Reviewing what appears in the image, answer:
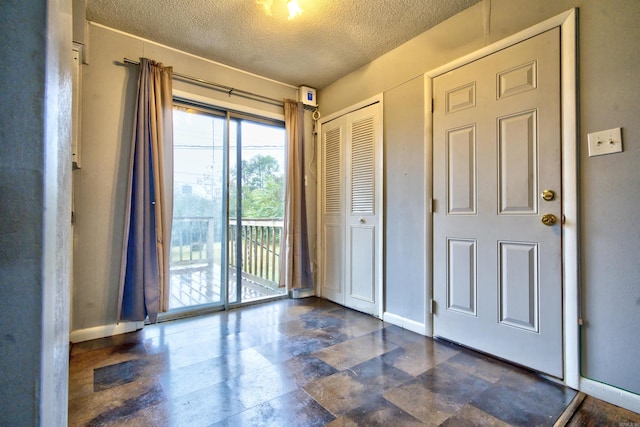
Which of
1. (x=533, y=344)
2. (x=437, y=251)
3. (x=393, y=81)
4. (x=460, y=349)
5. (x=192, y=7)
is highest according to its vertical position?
(x=192, y=7)

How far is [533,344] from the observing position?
176cm

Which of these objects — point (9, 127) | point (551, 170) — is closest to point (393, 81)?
point (551, 170)

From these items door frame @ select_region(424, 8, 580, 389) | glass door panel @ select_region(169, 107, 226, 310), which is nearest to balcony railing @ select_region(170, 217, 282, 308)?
glass door panel @ select_region(169, 107, 226, 310)

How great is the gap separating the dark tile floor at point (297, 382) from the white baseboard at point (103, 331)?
0.08 m

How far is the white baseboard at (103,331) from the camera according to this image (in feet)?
7.24

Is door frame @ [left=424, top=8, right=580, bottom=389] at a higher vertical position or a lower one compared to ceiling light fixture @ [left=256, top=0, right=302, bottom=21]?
lower

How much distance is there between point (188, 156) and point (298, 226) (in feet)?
4.33

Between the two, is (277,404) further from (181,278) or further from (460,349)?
(181,278)

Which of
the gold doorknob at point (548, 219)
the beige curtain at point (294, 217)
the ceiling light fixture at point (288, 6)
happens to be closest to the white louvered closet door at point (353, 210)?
the beige curtain at point (294, 217)

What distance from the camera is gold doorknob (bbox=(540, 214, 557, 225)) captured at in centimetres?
169

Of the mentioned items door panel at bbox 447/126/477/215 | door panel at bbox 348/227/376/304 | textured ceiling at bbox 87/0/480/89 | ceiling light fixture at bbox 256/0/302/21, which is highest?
textured ceiling at bbox 87/0/480/89

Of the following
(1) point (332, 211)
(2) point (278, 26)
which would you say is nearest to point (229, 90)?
(2) point (278, 26)

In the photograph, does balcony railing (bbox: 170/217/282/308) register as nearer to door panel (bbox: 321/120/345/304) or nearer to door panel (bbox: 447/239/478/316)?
door panel (bbox: 321/120/345/304)

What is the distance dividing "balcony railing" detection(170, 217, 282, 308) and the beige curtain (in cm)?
19
